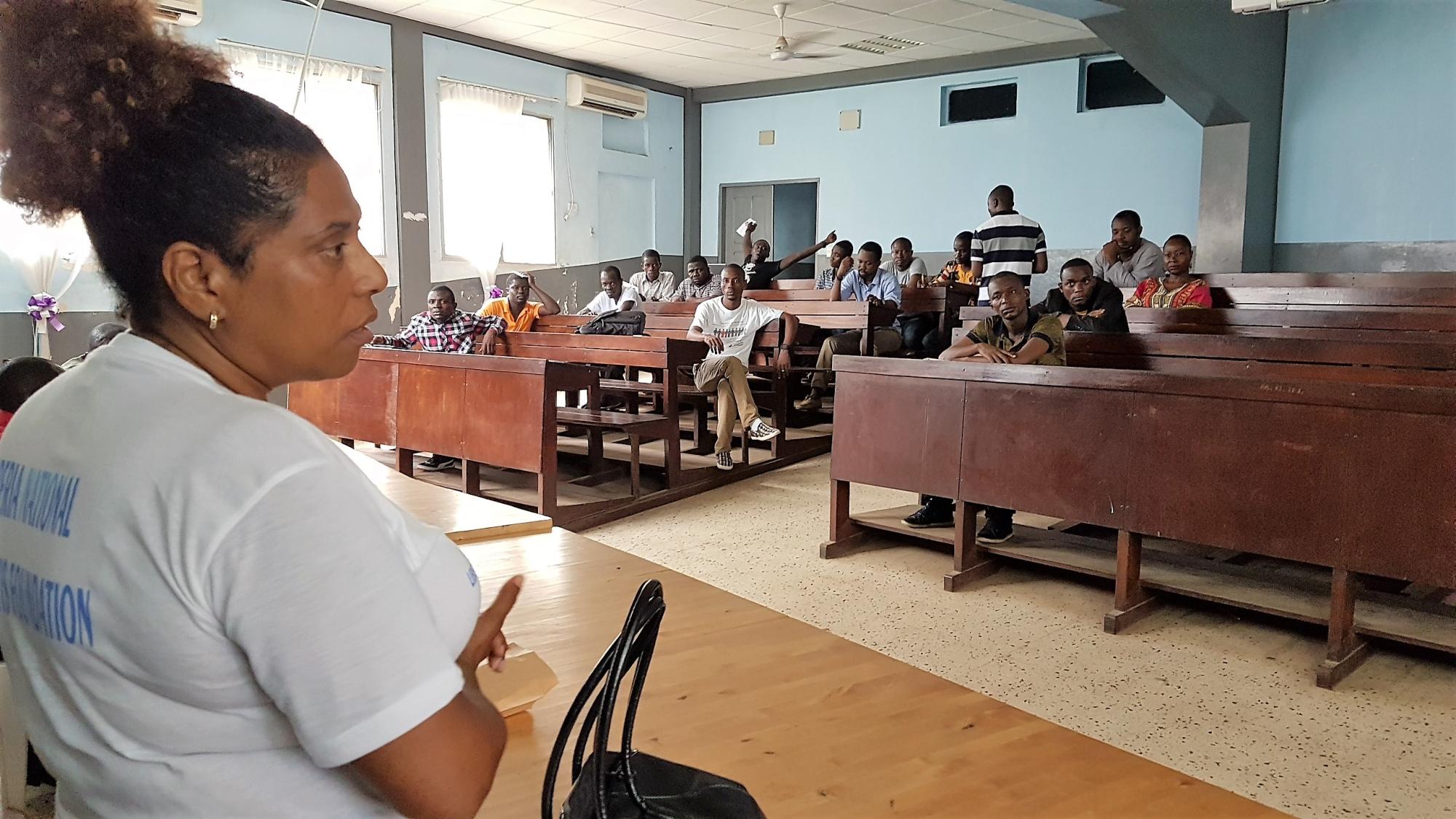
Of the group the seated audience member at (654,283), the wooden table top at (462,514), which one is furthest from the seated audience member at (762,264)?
the wooden table top at (462,514)

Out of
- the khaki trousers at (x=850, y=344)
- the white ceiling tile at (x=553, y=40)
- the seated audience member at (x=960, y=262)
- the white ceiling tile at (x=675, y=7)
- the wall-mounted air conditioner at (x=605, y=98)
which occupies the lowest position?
the khaki trousers at (x=850, y=344)

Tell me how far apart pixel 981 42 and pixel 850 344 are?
4.44 m

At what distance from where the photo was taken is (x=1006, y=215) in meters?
6.73

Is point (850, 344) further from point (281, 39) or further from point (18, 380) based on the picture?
point (281, 39)

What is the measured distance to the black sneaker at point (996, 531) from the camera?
378cm

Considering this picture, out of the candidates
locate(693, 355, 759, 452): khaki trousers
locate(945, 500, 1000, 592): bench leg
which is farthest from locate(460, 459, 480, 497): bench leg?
locate(945, 500, 1000, 592): bench leg

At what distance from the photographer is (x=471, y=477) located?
4.64m

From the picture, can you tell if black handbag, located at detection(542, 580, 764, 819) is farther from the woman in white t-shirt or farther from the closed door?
the closed door

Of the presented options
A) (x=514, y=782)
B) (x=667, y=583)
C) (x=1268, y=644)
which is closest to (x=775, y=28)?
(x=1268, y=644)

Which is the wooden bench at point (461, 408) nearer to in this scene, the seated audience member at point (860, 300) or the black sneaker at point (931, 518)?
the black sneaker at point (931, 518)

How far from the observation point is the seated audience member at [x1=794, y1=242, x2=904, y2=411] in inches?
249

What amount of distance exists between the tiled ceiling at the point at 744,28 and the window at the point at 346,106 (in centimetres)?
69

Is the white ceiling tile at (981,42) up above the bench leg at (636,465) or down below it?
above

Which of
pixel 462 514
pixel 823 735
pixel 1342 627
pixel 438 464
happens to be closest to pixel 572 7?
pixel 438 464
